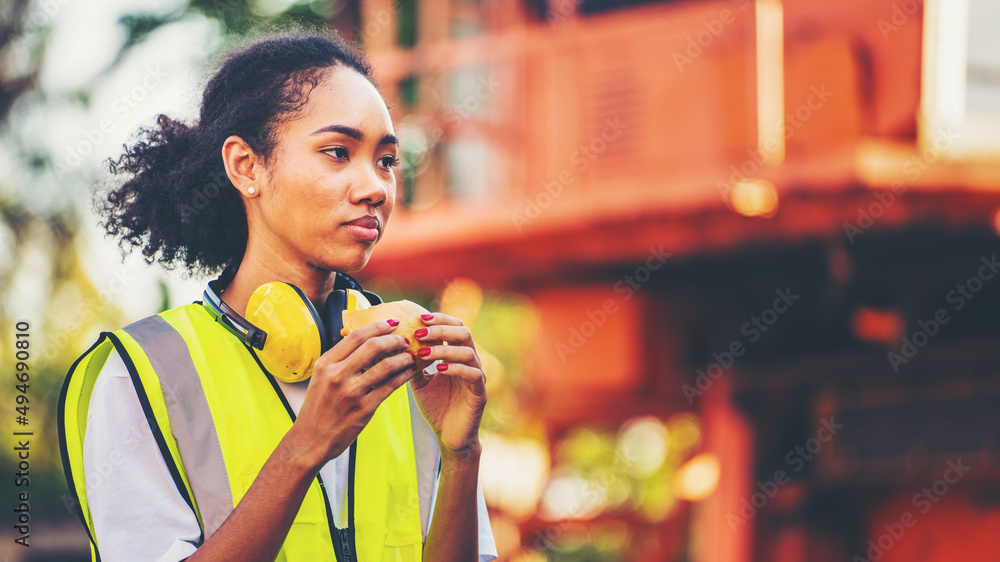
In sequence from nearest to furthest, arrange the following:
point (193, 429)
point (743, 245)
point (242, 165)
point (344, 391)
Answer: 1. point (344, 391)
2. point (193, 429)
3. point (242, 165)
4. point (743, 245)

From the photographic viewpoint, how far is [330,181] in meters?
1.97

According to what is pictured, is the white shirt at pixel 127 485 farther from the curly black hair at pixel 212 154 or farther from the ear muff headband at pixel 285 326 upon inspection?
the curly black hair at pixel 212 154

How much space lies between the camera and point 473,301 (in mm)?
10586

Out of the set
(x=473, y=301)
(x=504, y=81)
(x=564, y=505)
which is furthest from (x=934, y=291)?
(x=564, y=505)

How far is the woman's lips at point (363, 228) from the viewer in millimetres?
1987

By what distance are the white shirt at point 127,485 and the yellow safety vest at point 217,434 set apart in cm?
2

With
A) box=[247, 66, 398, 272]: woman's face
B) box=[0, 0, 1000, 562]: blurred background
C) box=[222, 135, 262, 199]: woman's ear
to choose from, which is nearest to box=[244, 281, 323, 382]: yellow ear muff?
box=[247, 66, 398, 272]: woman's face

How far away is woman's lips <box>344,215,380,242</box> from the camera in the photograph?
199 cm

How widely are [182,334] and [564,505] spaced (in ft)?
45.8

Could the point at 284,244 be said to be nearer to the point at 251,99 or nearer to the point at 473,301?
the point at 251,99

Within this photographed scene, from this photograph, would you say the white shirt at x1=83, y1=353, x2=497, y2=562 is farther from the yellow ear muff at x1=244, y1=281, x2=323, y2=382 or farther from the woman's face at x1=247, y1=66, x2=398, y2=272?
the woman's face at x1=247, y1=66, x2=398, y2=272

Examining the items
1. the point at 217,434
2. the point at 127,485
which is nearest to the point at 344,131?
the point at 217,434

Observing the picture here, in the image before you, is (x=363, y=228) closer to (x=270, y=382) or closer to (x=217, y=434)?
(x=270, y=382)

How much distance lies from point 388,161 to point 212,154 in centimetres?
35
